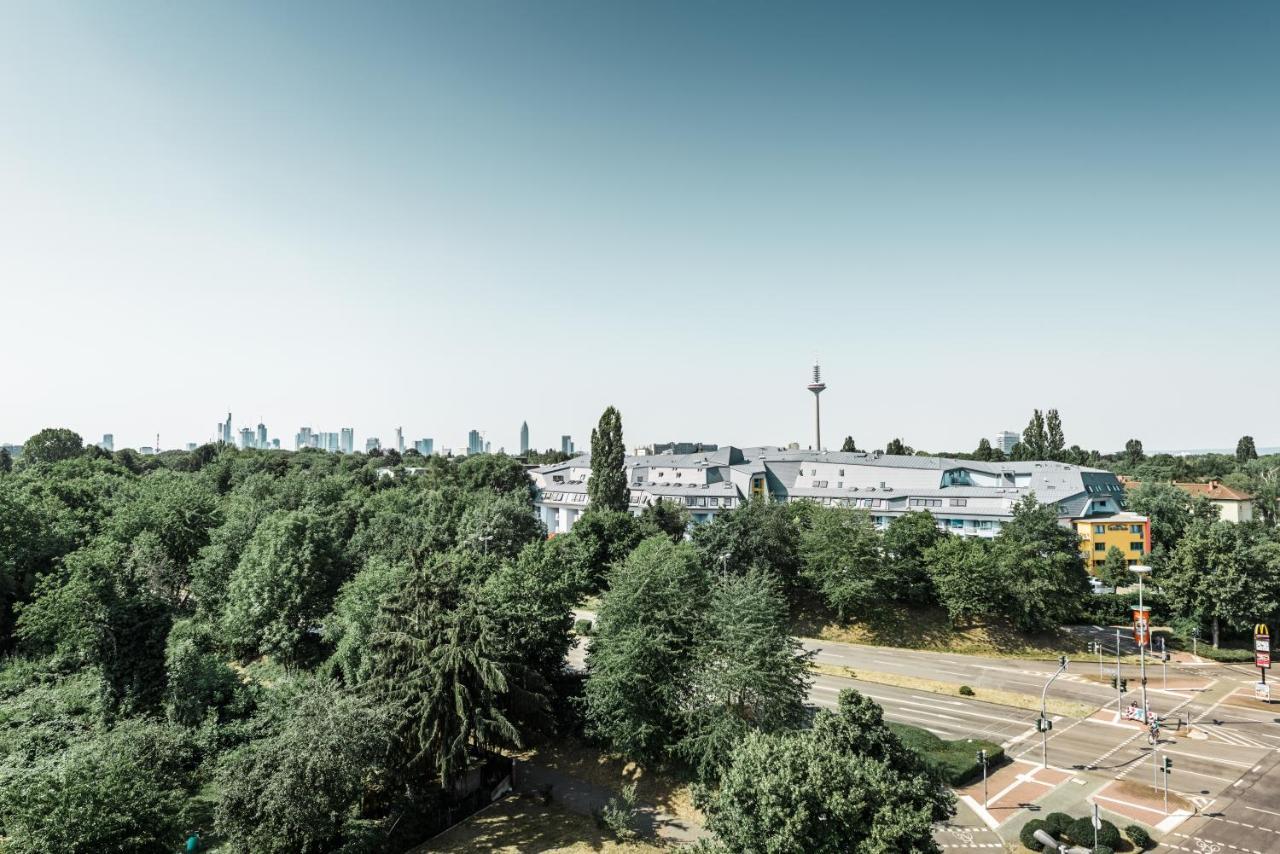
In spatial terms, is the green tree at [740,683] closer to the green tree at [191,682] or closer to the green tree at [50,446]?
the green tree at [191,682]

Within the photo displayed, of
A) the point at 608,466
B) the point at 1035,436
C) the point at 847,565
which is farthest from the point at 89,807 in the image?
the point at 1035,436

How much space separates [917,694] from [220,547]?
53.7 m

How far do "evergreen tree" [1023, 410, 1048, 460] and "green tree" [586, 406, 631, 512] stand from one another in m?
88.5

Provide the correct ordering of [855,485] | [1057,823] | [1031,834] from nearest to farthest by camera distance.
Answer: [1031,834]
[1057,823]
[855,485]

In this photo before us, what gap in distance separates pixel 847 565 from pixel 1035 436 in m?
94.1

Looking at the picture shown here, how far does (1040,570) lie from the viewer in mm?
53938

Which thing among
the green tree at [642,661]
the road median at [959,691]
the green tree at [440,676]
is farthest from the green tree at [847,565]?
the green tree at [440,676]

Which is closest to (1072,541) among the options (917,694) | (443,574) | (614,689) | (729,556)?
(917,694)

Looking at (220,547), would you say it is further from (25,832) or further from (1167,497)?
(1167,497)

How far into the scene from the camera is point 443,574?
3198 cm

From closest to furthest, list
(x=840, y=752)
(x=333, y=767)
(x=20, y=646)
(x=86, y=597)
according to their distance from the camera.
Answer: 1. (x=840, y=752)
2. (x=333, y=767)
3. (x=86, y=597)
4. (x=20, y=646)

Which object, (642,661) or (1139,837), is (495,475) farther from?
(1139,837)

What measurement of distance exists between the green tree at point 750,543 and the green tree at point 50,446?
15234 cm

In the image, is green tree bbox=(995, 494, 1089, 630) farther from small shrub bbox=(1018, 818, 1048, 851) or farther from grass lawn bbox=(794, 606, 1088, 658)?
small shrub bbox=(1018, 818, 1048, 851)
